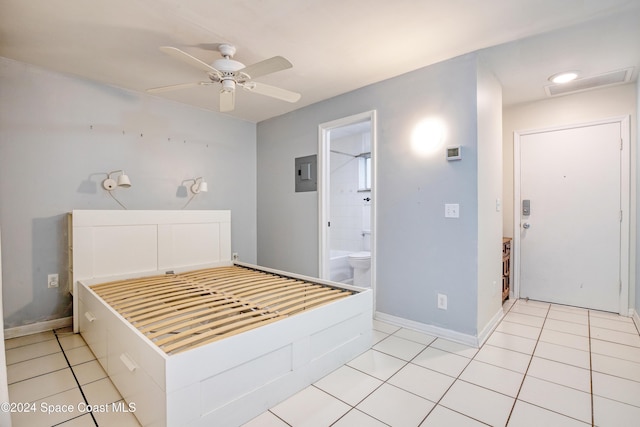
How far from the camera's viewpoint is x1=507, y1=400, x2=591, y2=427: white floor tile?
1.48 metres

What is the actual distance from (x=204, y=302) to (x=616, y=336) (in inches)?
127

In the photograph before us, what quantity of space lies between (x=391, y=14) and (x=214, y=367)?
218 cm

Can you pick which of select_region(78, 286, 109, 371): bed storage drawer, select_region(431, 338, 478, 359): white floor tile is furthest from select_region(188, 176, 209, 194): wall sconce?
select_region(431, 338, 478, 359): white floor tile

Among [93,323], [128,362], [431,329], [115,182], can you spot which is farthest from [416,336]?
[115,182]

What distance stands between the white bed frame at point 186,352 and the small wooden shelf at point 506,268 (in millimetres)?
2028

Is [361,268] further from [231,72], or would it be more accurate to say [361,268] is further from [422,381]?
[231,72]

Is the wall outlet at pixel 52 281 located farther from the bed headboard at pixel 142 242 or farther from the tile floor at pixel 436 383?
the tile floor at pixel 436 383

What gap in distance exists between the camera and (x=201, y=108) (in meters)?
3.67

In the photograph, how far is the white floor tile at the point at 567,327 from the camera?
256 cm

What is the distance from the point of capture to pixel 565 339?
243 centimetres

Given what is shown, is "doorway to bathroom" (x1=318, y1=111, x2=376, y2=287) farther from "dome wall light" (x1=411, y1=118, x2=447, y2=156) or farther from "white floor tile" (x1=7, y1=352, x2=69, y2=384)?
"white floor tile" (x1=7, y1=352, x2=69, y2=384)

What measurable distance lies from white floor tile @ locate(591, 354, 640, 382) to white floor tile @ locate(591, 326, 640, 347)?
39 centimetres

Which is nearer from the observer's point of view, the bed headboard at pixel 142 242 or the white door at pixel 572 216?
the bed headboard at pixel 142 242

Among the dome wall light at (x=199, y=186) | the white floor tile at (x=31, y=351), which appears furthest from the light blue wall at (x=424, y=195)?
the white floor tile at (x=31, y=351)
